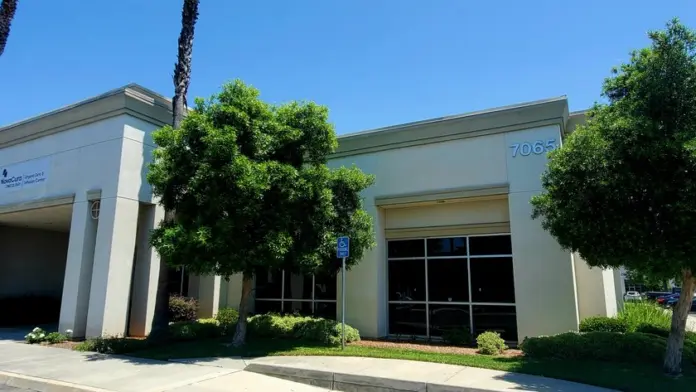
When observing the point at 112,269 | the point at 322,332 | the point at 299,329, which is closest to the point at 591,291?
the point at 322,332

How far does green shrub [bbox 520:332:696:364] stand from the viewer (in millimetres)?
10117

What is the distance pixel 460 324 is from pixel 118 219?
11159 mm

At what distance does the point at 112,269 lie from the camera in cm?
1480

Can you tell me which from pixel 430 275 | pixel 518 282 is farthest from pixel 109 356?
pixel 518 282

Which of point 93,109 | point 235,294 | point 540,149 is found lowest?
point 235,294

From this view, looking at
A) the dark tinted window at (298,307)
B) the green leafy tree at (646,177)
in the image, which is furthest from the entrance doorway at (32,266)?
the green leafy tree at (646,177)

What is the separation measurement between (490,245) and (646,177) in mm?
6023

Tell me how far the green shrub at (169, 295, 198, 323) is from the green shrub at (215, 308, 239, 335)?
161 cm

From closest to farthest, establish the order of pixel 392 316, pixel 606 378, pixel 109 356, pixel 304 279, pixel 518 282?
pixel 606 378 → pixel 109 356 → pixel 518 282 → pixel 392 316 → pixel 304 279

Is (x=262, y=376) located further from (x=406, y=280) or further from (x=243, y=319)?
(x=406, y=280)

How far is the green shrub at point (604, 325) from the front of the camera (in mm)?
12258

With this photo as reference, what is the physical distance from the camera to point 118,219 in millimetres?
15125

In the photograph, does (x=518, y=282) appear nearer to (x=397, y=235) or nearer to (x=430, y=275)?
(x=430, y=275)

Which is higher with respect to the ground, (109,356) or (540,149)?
(540,149)
